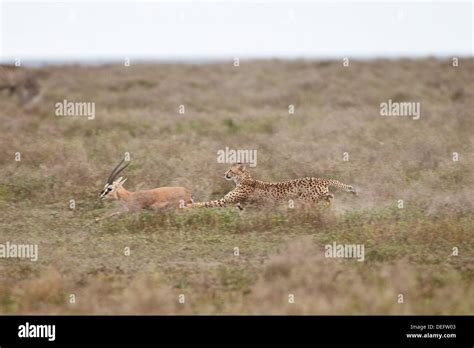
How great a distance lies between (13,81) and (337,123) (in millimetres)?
11531

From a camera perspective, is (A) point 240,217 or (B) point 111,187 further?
(B) point 111,187

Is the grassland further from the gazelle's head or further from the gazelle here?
the gazelle

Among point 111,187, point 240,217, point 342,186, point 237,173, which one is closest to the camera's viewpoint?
point 240,217

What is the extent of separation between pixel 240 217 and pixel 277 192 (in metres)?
1.26

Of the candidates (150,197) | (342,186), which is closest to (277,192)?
(342,186)

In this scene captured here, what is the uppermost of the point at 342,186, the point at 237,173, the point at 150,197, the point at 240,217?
the point at 237,173

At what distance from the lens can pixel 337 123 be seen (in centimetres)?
1923

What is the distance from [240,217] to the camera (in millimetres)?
11859

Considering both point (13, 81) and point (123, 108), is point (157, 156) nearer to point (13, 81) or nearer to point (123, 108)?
point (123, 108)

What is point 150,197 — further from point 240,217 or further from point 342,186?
point 342,186

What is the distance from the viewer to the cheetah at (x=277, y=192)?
507 inches

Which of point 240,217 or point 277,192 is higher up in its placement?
point 277,192

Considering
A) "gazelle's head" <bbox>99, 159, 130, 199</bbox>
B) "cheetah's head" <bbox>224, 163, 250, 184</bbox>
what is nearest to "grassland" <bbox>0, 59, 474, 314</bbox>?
"gazelle's head" <bbox>99, 159, 130, 199</bbox>
